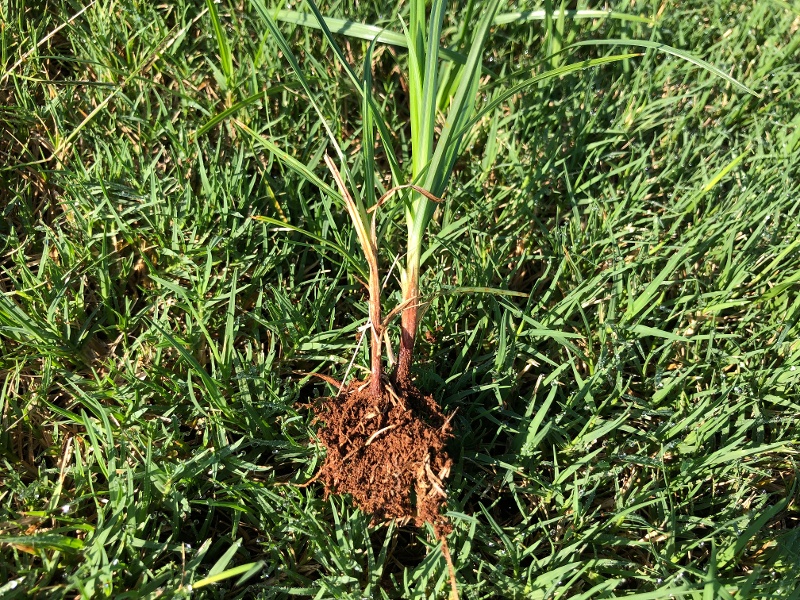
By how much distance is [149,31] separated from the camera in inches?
82.1

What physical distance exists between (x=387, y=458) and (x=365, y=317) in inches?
19.6

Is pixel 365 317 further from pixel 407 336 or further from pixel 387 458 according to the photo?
pixel 387 458

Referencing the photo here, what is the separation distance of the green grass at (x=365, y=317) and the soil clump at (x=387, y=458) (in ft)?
0.24

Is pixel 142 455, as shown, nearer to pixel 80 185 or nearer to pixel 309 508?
pixel 309 508

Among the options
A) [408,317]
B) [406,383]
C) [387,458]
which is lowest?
[387,458]

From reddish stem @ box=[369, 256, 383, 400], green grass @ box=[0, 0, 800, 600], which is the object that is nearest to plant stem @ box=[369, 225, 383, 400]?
reddish stem @ box=[369, 256, 383, 400]

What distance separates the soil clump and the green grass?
2.9 inches

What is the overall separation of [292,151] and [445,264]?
621 mm

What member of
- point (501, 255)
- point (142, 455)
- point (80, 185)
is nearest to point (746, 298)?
point (501, 255)

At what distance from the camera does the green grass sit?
4.59ft

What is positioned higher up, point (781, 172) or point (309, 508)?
point (781, 172)

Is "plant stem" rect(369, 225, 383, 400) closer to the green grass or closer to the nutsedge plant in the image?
the nutsedge plant

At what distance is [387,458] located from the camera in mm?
1400

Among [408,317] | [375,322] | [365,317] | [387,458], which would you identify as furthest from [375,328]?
[365,317]
